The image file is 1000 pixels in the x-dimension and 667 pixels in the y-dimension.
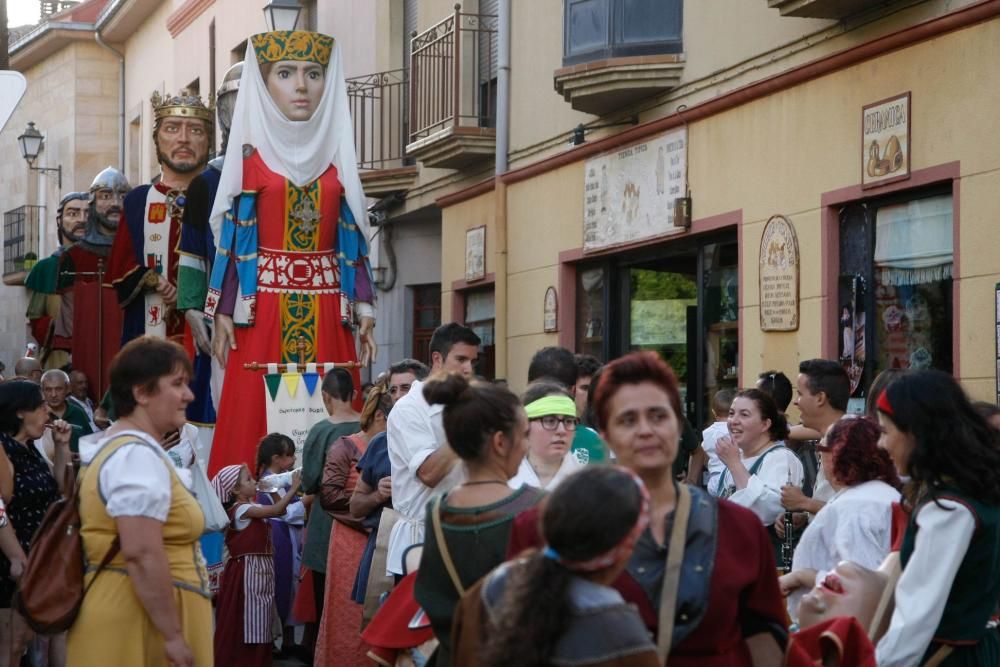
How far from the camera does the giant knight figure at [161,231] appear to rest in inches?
555

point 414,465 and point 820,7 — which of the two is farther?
point 820,7

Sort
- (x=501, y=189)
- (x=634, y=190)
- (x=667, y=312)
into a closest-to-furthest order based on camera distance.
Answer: (x=634, y=190) < (x=667, y=312) < (x=501, y=189)

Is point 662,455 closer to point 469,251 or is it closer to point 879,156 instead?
point 879,156

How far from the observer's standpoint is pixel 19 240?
37219 mm

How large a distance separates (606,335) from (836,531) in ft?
33.4

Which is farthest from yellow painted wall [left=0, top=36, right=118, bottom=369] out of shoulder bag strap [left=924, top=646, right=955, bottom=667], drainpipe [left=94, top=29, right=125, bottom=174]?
shoulder bag strap [left=924, top=646, right=955, bottom=667]

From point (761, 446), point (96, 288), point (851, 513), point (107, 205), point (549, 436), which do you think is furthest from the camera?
point (107, 205)

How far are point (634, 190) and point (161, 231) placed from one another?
403 centimetres

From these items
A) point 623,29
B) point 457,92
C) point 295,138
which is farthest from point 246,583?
point 457,92

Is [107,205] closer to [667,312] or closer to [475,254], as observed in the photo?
[475,254]

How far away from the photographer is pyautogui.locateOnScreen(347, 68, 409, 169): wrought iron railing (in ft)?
65.3

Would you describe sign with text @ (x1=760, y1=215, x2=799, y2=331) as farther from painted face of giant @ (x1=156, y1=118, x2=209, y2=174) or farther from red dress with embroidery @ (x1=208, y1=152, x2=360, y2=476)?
painted face of giant @ (x1=156, y1=118, x2=209, y2=174)

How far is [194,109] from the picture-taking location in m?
14.8

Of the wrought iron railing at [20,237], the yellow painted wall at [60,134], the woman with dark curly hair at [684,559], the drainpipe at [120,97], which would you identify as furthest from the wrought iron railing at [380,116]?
the wrought iron railing at [20,237]
